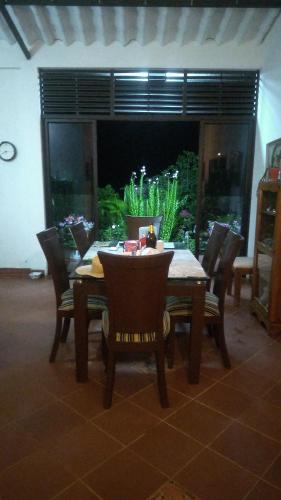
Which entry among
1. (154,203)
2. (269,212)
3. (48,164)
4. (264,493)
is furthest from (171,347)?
(48,164)

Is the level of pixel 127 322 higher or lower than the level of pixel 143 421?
higher

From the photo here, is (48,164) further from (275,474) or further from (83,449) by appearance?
(275,474)

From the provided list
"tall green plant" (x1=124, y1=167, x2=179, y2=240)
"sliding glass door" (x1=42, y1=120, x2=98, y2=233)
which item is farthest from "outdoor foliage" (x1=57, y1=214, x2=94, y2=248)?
"tall green plant" (x1=124, y1=167, x2=179, y2=240)

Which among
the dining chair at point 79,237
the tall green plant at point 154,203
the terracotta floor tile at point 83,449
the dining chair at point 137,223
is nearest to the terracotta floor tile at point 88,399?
the terracotta floor tile at point 83,449

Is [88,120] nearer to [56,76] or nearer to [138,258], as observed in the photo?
[56,76]

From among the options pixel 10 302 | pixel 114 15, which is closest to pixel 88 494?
pixel 10 302

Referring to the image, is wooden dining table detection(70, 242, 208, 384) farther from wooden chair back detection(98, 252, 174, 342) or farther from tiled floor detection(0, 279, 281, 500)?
wooden chair back detection(98, 252, 174, 342)

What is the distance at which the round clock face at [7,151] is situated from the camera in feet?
13.8

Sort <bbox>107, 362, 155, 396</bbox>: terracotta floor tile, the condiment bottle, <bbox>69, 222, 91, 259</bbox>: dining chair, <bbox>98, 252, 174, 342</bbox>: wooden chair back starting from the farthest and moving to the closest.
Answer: <bbox>69, 222, 91, 259</bbox>: dining chair, the condiment bottle, <bbox>107, 362, 155, 396</bbox>: terracotta floor tile, <bbox>98, 252, 174, 342</bbox>: wooden chair back

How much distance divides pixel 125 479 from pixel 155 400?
0.56 m

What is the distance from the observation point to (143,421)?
5.97ft

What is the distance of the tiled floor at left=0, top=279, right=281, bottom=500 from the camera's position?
56.7 inches

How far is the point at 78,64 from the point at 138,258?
340 cm

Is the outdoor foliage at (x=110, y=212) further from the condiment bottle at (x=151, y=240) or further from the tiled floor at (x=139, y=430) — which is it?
the tiled floor at (x=139, y=430)
